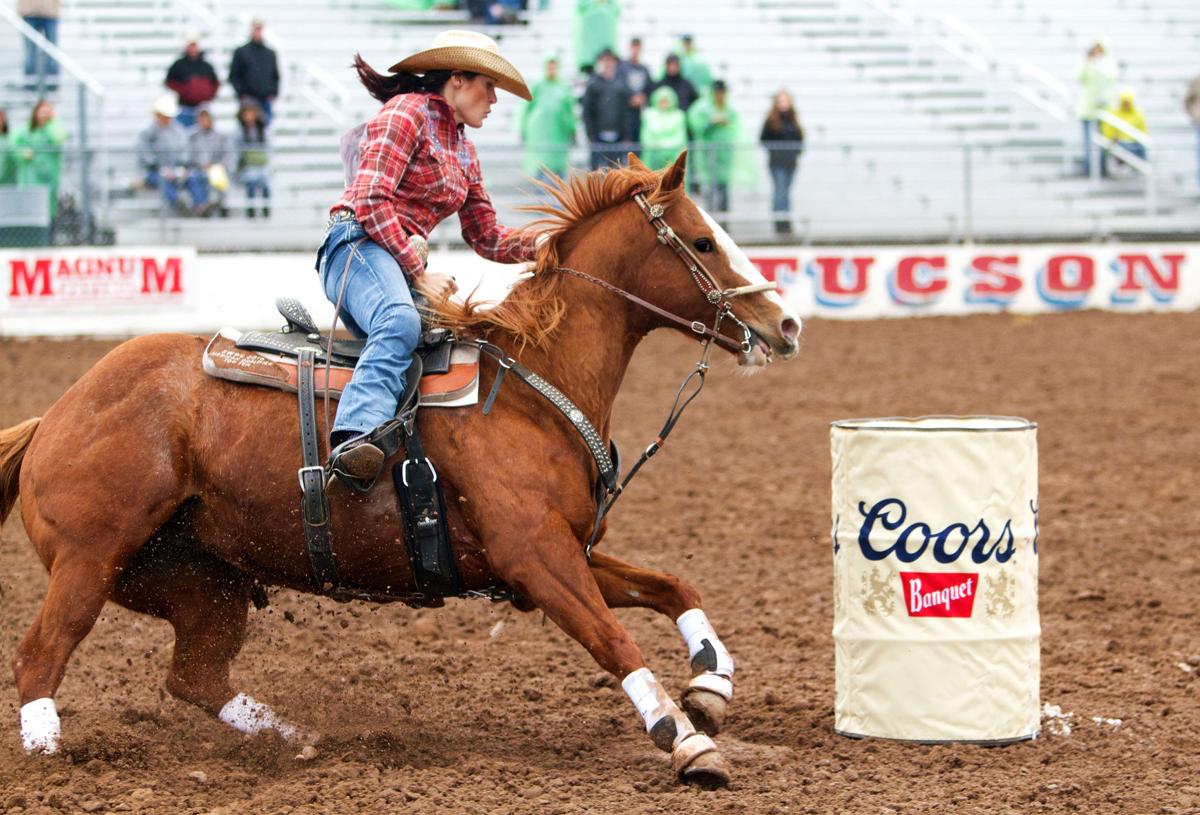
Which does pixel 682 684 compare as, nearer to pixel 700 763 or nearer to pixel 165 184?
pixel 700 763

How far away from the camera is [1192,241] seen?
18344mm

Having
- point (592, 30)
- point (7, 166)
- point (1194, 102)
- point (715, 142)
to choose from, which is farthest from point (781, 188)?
point (7, 166)

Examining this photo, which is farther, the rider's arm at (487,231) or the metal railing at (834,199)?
the metal railing at (834,199)

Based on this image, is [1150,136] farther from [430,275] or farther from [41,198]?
[430,275]

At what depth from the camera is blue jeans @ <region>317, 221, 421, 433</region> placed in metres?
4.97

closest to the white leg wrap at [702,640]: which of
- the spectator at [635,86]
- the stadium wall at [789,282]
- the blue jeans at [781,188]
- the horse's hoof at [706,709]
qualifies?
the horse's hoof at [706,709]

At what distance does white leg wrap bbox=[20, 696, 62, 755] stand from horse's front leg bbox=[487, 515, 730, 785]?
1.50 meters

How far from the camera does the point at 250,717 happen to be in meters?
5.58

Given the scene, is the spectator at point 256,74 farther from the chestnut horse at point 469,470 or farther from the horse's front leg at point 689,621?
the horse's front leg at point 689,621

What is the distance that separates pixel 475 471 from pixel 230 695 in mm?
1371

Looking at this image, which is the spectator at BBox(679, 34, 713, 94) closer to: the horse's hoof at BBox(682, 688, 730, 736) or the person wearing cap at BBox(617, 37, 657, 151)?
the person wearing cap at BBox(617, 37, 657, 151)

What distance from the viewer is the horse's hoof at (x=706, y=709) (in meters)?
5.14

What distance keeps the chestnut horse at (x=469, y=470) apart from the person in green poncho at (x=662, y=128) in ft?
39.8

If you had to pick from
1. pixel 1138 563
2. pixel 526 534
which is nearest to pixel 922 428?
pixel 526 534
